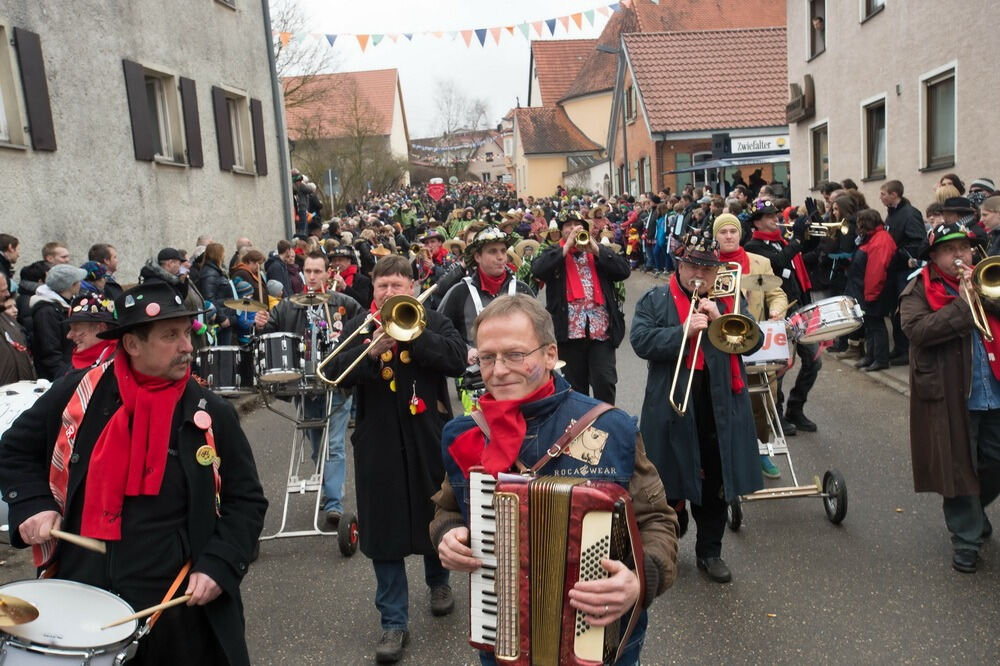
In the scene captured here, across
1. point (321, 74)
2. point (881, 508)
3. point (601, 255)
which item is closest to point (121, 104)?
point (601, 255)

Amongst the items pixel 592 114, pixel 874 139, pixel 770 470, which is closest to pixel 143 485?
pixel 770 470

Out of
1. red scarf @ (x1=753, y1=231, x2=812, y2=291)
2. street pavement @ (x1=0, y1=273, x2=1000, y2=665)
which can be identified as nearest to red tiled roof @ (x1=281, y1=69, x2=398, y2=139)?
red scarf @ (x1=753, y1=231, x2=812, y2=291)

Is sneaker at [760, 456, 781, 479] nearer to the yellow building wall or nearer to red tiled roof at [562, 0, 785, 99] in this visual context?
red tiled roof at [562, 0, 785, 99]

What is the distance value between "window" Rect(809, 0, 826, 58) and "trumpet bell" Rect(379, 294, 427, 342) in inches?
629

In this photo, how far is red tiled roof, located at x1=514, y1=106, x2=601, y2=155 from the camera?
190 ft

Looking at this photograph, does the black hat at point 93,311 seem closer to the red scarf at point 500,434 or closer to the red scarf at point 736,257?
the red scarf at point 500,434

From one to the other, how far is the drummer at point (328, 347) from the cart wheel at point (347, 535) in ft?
1.18

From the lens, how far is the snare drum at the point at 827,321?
20.8ft

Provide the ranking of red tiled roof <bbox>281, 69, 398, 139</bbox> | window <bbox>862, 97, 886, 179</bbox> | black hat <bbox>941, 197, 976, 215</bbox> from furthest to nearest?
red tiled roof <bbox>281, 69, 398, 139</bbox> < window <bbox>862, 97, 886, 179</bbox> < black hat <bbox>941, 197, 976, 215</bbox>

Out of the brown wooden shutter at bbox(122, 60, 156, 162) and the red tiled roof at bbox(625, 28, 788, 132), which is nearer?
the brown wooden shutter at bbox(122, 60, 156, 162)

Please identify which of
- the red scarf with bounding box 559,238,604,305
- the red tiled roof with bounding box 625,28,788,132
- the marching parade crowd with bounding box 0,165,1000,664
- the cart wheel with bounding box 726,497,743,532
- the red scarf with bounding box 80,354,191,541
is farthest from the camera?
the red tiled roof with bounding box 625,28,788,132

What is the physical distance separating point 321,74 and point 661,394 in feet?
93.3

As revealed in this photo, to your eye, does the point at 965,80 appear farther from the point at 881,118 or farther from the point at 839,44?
the point at 839,44

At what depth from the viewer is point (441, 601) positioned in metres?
4.96
